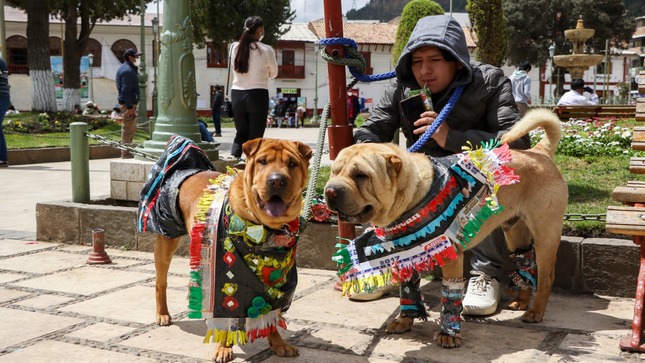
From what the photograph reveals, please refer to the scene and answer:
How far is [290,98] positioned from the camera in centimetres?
5891

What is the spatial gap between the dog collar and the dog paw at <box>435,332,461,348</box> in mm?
906

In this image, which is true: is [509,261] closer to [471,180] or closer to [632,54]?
[471,180]

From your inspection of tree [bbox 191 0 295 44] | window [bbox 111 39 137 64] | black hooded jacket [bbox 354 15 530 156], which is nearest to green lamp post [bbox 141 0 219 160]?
black hooded jacket [bbox 354 15 530 156]

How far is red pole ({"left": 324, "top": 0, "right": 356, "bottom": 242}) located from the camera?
4.45 metres

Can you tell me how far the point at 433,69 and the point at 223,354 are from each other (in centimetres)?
217

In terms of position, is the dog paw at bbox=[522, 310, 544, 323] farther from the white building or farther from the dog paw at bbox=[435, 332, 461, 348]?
the white building

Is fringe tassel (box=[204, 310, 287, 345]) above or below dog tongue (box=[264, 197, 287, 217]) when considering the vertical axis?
below

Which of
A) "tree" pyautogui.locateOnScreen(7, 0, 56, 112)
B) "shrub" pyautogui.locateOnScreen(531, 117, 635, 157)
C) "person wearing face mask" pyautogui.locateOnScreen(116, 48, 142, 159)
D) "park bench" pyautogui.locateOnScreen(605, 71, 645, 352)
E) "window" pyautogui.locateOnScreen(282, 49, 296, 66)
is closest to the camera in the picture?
"park bench" pyautogui.locateOnScreen(605, 71, 645, 352)

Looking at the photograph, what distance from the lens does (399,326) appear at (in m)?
3.77

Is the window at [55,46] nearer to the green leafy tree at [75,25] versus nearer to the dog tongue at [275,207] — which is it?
the green leafy tree at [75,25]

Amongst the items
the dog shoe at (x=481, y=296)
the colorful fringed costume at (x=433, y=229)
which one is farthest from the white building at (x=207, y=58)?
the colorful fringed costume at (x=433, y=229)

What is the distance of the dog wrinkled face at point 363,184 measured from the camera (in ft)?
10.1

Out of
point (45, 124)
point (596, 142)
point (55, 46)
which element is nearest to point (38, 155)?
point (45, 124)

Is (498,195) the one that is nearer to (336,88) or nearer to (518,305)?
(518,305)
